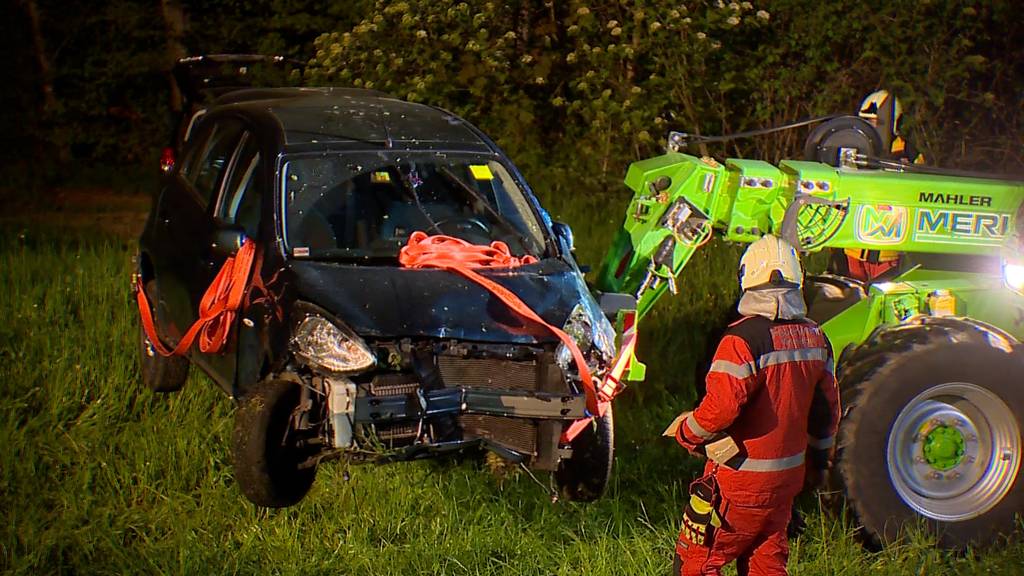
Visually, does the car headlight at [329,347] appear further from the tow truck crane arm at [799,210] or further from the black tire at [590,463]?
the tow truck crane arm at [799,210]

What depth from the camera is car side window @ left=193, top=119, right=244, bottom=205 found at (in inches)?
277

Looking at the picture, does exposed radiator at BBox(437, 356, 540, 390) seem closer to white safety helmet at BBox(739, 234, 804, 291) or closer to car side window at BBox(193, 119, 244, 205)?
white safety helmet at BBox(739, 234, 804, 291)

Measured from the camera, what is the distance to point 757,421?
4754 mm

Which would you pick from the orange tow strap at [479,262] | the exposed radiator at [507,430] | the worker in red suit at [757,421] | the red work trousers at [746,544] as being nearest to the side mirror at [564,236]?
the orange tow strap at [479,262]

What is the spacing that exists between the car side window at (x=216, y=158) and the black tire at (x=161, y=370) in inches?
37.5

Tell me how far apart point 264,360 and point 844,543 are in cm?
272

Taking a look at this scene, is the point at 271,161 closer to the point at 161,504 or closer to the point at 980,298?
the point at 161,504

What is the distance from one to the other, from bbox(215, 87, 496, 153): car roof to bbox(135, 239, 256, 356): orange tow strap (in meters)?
0.63

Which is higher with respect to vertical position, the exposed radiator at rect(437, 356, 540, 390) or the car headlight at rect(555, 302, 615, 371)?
the car headlight at rect(555, 302, 615, 371)

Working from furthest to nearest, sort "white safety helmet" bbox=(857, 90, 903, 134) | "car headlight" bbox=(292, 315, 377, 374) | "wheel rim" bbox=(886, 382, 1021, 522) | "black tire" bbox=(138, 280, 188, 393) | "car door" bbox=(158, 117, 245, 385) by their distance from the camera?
"black tire" bbox=(138, 280, 188, 393)
"white safety helmet" bbox=(857, 90, 903, 134)
"car door" bbox=(158, 117, 245, 385)
"wheel rim" bbox=(886, 382, 1021, 522)
"car headlight" bbox=(292, 315, 377, 374)

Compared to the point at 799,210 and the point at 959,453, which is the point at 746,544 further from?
the point at 799,210

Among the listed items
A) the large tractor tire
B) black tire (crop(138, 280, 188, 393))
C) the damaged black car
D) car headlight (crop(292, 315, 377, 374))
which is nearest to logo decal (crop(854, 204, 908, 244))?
the large tractor tire

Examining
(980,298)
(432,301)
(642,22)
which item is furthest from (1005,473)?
(642,22)

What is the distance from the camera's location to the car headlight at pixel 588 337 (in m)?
5.78
